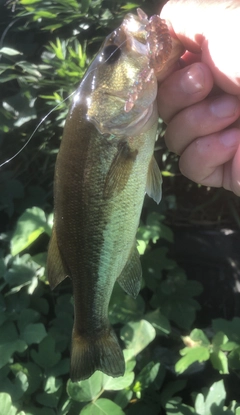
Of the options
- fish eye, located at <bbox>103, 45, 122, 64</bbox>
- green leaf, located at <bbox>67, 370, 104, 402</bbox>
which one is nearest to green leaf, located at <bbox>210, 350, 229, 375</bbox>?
green leaf, located at <bbox>67, 370, 104, 402</bbox>

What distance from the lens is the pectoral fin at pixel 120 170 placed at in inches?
43.4

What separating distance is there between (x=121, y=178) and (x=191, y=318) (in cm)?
101

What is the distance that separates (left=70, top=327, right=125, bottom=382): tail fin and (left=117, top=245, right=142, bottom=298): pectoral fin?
0.48 ft

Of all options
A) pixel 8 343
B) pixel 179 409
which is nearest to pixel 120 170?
pixel 8 343

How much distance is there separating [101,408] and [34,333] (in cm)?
34

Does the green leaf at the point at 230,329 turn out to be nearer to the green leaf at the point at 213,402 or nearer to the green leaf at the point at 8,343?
the green leaf at the point at 213,402

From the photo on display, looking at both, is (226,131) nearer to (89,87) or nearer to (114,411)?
(89,87)

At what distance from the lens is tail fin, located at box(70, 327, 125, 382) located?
1277 mm

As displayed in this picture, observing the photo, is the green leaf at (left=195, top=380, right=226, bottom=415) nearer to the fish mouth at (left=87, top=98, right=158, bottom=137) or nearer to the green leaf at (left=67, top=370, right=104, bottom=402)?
the green leaf at (left=67, top=370, right=104, bottom=402)

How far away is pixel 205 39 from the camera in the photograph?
1131 millimetres

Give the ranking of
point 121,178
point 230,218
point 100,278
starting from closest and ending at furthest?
point 121,178 → point 100,278 → point 230,218

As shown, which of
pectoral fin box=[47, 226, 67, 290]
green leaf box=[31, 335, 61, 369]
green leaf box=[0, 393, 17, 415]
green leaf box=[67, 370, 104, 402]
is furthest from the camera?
green leaf box=[31, 335, 61, 369]

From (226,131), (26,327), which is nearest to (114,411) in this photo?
(26,327)

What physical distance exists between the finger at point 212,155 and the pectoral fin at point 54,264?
1.36 feet
